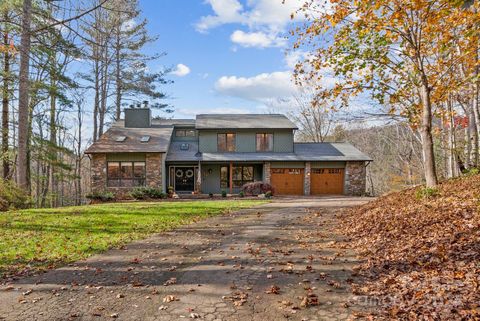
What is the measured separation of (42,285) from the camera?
466 centimetres

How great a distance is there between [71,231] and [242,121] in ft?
55.0

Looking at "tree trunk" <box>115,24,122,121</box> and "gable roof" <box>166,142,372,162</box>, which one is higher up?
"tree trunk" <box>115,24,122,121</box>

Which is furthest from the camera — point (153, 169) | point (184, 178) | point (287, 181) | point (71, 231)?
point (184, 178)

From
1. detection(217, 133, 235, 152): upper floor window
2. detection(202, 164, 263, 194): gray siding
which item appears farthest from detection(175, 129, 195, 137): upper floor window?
detection(202, 164, 263, 194): gray siding

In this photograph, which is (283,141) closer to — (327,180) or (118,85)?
(327,180)

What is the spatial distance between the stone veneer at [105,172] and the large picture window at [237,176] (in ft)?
14.8

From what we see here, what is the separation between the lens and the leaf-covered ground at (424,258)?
353 centimetres

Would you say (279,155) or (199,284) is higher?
(279,155)

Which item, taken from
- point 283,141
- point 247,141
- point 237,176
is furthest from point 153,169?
point 283,141

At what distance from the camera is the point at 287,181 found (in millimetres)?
22406

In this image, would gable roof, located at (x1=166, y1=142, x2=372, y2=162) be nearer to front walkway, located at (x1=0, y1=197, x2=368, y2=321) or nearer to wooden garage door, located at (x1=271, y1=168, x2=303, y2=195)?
wooden garage door, located at (x1=271, y1=168, x2=303, y2=195)

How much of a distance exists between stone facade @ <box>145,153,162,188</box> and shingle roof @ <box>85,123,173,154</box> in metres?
0.56

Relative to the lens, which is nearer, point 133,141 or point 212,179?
point 133,141

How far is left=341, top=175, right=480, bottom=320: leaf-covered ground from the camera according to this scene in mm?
3533
